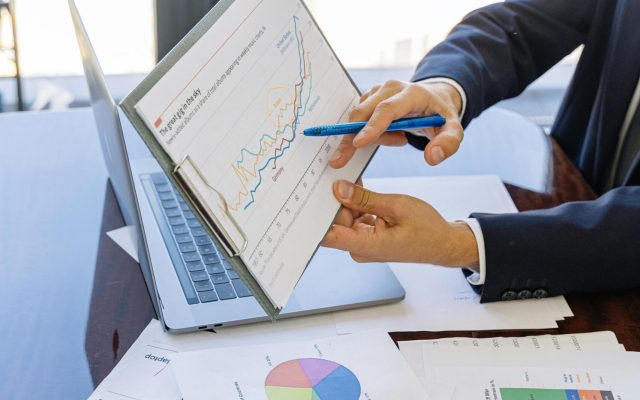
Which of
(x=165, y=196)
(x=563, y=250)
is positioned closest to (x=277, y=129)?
(x=165, y=196)

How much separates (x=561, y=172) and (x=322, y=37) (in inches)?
21.7

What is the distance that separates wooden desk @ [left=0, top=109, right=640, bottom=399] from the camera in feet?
2.67

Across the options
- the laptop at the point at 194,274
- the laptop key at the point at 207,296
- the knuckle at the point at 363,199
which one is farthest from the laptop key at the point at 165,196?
the knuckle at the point at 363,199

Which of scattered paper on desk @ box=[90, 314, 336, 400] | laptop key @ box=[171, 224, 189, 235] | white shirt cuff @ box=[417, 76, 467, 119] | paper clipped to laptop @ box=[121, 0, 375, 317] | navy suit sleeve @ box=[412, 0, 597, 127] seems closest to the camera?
paper clipped to laptop @ box=[121, 0, 375, 317]

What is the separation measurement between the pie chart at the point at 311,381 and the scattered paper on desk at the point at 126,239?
302 mm

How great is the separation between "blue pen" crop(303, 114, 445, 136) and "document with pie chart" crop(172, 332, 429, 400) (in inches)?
9.0

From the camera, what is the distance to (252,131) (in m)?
0.74

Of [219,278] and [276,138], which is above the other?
[276,138]

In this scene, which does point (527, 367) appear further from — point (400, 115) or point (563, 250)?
point (400, 115)

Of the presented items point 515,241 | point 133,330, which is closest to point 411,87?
point 515,241

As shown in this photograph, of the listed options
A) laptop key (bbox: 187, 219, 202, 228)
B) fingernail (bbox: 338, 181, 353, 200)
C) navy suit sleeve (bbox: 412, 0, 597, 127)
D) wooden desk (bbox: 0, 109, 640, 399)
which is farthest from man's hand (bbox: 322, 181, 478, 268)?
navy suit sleeve (bbox: 412, 0, 597, 127)

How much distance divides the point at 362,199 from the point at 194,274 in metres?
0.22

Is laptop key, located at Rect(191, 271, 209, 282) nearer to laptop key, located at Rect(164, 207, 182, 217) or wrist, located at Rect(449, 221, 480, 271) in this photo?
laptop key, located at Rect(164, 207, 182, 217)

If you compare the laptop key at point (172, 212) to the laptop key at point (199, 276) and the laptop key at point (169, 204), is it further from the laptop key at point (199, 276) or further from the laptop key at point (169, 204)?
the laptop key at point (199, 276)
